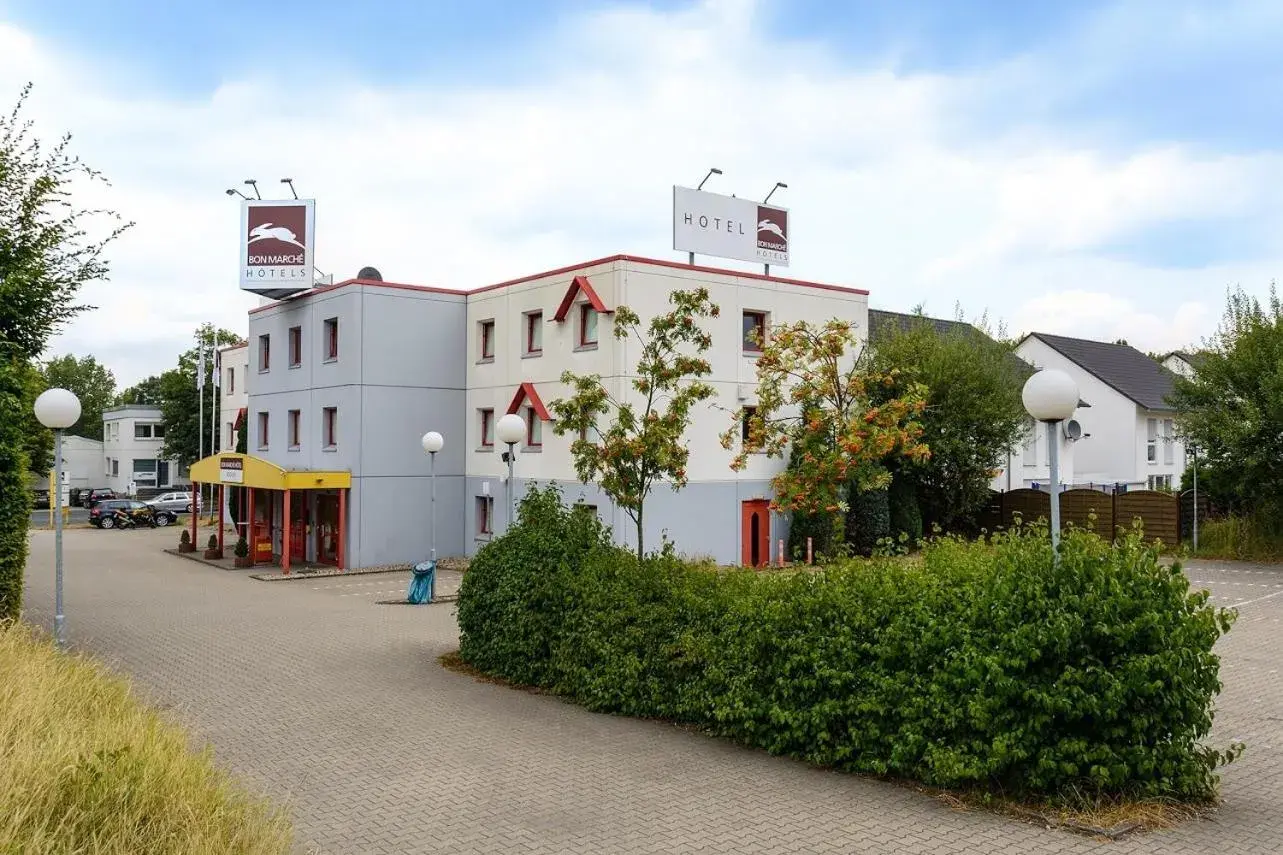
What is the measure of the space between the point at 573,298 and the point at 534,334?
2.25 meters

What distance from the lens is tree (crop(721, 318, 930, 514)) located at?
1852 centimetres

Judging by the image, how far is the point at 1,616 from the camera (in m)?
12.7

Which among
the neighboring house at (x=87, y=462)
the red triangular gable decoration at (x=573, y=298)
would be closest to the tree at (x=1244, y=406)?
the red triangular gable decoration at (x=573, y=298)

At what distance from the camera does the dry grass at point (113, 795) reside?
5094 mm

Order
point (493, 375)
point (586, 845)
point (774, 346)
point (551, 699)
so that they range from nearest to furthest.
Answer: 1. point (586, 845)
2. point (551, 699)
3. point (774, 346)
4. point (493, 375)

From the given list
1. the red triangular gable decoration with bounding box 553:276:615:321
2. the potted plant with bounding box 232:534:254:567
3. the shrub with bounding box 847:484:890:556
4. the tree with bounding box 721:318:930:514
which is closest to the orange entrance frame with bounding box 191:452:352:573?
the potted plant with bounding box 232:534:254:567

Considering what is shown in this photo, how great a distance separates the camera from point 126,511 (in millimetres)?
44031

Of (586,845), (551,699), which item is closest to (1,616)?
(551,699)

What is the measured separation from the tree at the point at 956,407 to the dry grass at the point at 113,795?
2163cm

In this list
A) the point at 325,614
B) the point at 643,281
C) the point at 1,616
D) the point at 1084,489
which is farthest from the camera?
the point at 1084,489

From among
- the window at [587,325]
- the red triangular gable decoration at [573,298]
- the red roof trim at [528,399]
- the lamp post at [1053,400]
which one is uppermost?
the red triangular gable decoration at [573,298]

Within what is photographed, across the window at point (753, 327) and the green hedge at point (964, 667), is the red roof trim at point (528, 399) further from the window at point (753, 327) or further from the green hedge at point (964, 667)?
the green hedge at point (964, 667)

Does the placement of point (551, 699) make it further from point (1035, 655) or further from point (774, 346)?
point (774, 346)

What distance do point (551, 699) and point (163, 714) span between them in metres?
3.76
